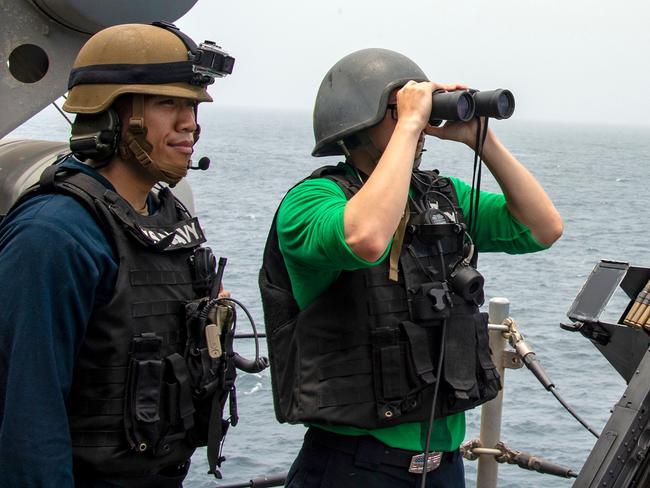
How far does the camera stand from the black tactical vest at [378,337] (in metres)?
3.21

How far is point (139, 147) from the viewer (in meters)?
3.04

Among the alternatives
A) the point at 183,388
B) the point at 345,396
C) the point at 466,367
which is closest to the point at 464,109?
the point at 466,367

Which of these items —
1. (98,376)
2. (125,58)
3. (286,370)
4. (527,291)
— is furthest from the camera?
(527,291)

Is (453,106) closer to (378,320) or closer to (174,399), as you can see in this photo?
(378,320)

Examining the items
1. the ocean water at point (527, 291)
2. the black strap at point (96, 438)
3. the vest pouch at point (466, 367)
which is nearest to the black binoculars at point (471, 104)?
the vest pouch at point (466, 367)

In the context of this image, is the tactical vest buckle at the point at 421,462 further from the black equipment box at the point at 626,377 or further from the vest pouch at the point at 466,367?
the black equipment box at the point at 626,377

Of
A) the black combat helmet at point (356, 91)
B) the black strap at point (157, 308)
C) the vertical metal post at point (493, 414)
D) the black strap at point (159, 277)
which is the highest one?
the black combat helmet at point (356, 91)

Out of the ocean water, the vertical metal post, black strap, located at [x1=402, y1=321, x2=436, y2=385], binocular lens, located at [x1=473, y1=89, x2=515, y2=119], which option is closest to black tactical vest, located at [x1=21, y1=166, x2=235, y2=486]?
black strap, located at [x1=402, y1=321, x2=436, y2=385]

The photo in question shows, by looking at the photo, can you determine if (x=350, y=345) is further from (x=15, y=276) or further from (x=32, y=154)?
(x=32, y=154)

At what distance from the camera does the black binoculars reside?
10.6ft

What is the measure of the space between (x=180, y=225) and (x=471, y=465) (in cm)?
Answer: 798

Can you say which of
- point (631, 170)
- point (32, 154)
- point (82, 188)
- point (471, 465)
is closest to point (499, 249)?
point (82, 188)

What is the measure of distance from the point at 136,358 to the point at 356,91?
1142 millimetres

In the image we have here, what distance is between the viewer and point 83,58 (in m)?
3.13
